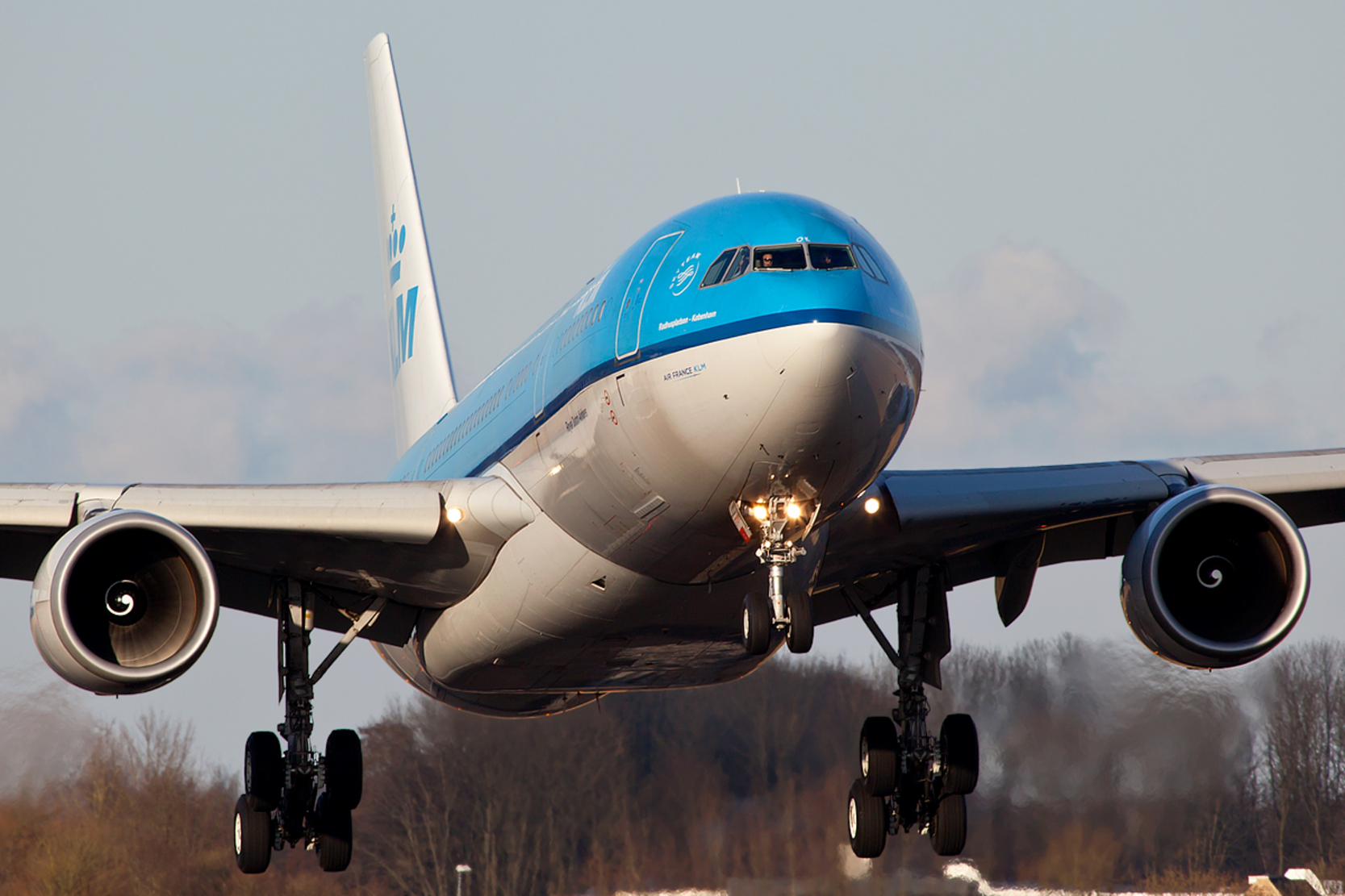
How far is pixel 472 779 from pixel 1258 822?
452 inches

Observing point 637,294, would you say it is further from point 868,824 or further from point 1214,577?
point 868,824

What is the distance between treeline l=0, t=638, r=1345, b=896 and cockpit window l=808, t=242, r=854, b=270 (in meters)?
12.3

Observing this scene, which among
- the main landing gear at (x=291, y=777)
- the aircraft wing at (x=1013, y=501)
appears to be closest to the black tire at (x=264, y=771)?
the main landing gear at (x=291, y=777)

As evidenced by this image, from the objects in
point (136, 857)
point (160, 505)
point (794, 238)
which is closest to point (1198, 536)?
point (794, 238)

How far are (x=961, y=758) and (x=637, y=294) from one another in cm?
699

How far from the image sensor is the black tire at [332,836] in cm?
1712

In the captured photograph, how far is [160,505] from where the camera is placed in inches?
585

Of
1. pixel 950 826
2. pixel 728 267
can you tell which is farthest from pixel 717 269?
pixel 950 826

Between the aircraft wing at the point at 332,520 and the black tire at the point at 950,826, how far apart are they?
18.0 feet

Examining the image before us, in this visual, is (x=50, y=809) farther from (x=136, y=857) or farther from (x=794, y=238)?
(x=794, y=238)

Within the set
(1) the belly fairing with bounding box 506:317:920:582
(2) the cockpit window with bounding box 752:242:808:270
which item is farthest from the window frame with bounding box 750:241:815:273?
(1) the belly fairing with bounding box 506:317:920:582

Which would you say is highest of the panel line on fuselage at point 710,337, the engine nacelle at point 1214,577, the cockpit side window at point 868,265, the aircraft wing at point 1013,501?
the cockpit side window at point 868,265

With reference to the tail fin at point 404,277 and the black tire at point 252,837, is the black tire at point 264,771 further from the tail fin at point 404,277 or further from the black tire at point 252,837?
the tail fin at point 404,277

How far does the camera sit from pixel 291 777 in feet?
55.3
